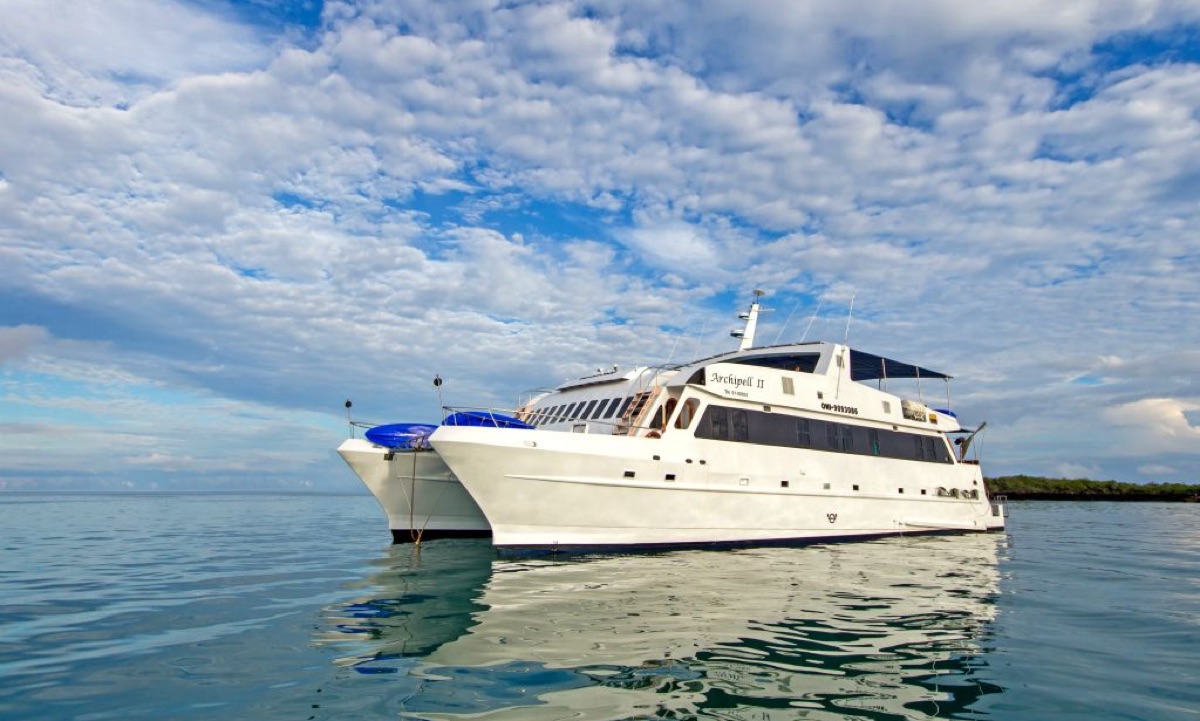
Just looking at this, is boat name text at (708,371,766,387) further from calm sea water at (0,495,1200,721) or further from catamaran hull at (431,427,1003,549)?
calm sea water at (0,495,1200,721)

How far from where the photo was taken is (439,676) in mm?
6305

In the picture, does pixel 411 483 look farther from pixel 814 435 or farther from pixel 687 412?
pixel 814 435

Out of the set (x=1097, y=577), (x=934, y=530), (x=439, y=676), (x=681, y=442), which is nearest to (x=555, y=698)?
(x=439, y=676)

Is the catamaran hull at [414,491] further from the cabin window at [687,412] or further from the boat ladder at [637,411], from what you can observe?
the cabin window at [687,412]

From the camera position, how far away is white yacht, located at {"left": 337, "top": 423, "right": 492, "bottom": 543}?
57.1 feet

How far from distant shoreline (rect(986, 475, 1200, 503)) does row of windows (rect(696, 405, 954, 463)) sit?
50.6 m

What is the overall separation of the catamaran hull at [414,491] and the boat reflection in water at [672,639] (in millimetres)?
4990

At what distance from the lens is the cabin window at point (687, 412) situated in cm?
1648

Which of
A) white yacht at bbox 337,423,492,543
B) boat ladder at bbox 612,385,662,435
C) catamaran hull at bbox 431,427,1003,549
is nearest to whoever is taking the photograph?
catamaran hull at bbox 431,427,1003,549

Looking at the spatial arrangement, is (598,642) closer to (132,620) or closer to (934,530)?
(132,620)

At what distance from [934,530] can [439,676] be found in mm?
20106

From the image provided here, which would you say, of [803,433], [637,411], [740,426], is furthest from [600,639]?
[803,433]

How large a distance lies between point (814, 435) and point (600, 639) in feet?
41.8

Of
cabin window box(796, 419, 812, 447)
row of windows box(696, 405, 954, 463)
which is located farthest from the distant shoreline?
cabin window box(796, 419, 812, 447)
